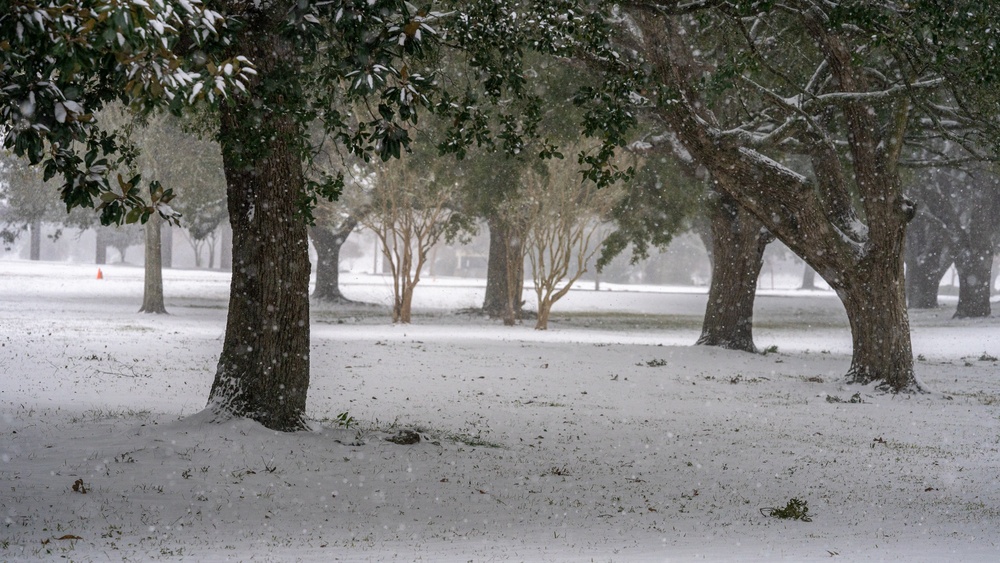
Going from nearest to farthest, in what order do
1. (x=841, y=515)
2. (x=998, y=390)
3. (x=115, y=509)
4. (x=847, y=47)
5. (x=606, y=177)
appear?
(x=115, y=509) < (x=841, y=515) < (x=606, y=177) < (x=847, y=47) < (x=998, y=390)

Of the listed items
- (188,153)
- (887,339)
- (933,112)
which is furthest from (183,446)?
(188,153)

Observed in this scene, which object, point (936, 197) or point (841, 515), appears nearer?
point (841, 515)

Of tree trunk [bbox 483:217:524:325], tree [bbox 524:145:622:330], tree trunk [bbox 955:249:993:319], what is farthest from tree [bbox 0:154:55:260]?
tree trunk [bbox 955:249:993:319]

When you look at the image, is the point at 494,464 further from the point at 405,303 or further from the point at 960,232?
the point at 960,232

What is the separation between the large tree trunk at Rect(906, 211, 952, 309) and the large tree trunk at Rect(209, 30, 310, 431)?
35890mm

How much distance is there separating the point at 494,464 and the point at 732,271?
12.3m

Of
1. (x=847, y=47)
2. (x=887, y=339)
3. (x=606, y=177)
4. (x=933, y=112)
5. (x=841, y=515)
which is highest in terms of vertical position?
(x=847, y=47)

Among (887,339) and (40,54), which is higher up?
(40,54)

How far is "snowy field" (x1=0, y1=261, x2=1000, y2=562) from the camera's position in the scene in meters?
5.77

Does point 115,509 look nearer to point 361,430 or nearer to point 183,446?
point 183,446

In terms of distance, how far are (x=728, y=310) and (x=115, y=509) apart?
15.2 m

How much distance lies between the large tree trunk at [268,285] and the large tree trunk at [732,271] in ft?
41.2

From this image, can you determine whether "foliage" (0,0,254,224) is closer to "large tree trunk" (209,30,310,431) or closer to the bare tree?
"large tree trunk" (209,30,310,431)

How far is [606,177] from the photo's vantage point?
7.82 meters
